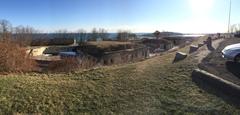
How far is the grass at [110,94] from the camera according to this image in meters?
7.38

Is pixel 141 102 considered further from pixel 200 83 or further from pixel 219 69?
pixel 219 69

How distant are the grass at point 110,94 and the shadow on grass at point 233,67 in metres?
1.47

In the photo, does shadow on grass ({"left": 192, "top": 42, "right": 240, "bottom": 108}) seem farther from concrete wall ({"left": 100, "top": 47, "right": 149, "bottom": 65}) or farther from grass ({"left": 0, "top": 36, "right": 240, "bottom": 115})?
concrete wall ({"left": 100, "top": 47, "right": 149, "bottom": 65})

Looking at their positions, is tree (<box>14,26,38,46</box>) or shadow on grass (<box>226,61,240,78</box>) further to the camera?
tree (<box>14,26,38,46</box>)

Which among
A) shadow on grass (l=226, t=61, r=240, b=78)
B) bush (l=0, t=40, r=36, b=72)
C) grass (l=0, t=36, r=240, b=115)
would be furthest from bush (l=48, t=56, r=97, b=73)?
shadow on grass (l=226, t=61, r=240, b=78)

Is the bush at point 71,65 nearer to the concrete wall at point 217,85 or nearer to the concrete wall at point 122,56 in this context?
the concrete wall at point 217,85

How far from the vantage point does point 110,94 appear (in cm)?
847

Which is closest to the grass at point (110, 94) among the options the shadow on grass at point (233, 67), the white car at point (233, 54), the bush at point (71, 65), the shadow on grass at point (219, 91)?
the shadow on grass at point (219, 91)

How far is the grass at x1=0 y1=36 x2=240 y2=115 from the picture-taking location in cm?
738

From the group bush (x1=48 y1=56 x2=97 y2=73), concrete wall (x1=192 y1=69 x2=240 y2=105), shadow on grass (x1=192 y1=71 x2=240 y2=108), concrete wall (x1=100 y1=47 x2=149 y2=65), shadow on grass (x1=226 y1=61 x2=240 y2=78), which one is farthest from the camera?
concrete wall (x1=100 y1=47 x2=149 y2=65)

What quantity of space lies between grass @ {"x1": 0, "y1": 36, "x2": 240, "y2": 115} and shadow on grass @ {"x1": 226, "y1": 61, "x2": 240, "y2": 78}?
1.47 metres

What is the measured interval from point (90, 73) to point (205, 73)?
4.25m

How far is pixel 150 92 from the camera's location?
859 centimetres

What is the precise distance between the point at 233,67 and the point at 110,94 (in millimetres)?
5231
